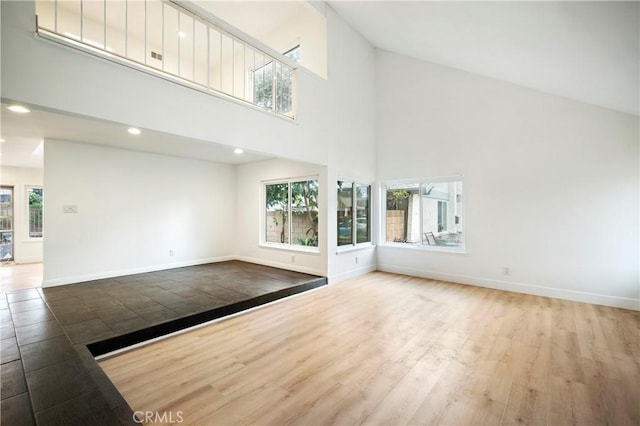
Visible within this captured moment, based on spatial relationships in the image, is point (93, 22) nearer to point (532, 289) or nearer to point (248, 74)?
point (248, 74)

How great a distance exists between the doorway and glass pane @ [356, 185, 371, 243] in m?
8.59

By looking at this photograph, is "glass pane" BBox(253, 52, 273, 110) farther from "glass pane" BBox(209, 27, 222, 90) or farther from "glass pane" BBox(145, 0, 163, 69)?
"glass pane" BBox(145, 0, 163, 69)

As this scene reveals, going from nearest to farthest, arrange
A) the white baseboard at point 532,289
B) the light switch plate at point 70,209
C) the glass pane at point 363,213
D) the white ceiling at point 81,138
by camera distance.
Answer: the white ceiling at point 81,138, the white baseboard at point 532,289, the light switch plate at point 70,209, the glass pane at point 363,213

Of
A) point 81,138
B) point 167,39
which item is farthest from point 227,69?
point 81,138

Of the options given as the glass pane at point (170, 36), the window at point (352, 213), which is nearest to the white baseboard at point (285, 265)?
the window at point (352, 213)

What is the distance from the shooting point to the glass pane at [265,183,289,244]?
630cm

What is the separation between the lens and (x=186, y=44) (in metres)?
6.93

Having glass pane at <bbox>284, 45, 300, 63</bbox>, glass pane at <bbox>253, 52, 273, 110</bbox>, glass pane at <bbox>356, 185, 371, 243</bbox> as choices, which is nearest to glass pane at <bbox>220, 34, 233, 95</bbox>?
glass pane at <bbox>253, 52, 273, 110</bbox>

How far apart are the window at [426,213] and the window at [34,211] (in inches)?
353

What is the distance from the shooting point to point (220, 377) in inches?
94.7

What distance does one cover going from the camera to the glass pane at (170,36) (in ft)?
19.6

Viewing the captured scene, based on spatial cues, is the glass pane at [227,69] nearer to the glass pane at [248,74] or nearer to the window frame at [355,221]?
the glass pane at [248,74]

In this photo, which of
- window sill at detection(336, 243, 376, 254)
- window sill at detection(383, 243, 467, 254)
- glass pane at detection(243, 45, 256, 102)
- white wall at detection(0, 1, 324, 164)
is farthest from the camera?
glass pane at detection(243, 45, 256, 102)

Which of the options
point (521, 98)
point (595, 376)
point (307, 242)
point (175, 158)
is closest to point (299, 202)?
point (307, 242)
